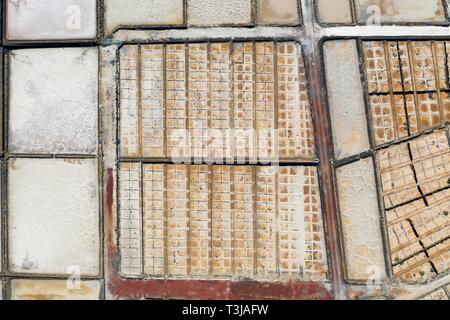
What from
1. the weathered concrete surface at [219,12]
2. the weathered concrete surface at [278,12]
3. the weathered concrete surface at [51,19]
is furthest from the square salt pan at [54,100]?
the weathered concrete surface at [278,12]

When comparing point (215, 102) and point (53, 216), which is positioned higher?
point (215, 102)

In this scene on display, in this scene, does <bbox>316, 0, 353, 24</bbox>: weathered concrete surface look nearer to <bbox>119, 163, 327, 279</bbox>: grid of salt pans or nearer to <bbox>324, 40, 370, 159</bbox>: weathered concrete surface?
<bbox>324, 40, 370, 159</bbox>: weathered concrete surface

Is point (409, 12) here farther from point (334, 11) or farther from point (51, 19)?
point (51, 19)

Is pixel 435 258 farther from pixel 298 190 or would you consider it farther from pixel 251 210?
pixel 251 210

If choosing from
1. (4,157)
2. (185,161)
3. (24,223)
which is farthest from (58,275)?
(185,161)

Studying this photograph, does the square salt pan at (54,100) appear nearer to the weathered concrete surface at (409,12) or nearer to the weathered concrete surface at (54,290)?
the weathered concrete surface at (54,290)

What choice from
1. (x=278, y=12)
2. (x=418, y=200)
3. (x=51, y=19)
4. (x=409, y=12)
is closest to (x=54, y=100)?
(x=51, y=19)
